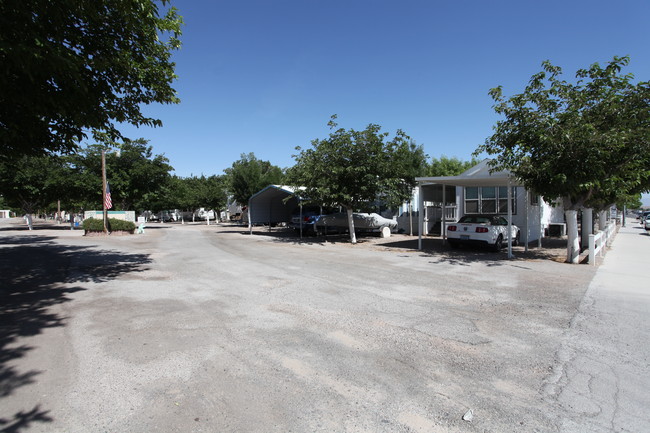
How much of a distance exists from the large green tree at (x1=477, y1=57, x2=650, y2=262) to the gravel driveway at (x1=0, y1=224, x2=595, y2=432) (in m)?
3.10

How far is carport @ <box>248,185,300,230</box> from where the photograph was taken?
25188 mm

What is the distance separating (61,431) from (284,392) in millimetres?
1673

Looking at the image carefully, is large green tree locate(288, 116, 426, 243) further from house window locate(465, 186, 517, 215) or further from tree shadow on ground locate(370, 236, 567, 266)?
house window locate(465, 186, 517, 215)

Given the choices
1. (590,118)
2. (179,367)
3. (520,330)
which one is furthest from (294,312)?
(590,118)

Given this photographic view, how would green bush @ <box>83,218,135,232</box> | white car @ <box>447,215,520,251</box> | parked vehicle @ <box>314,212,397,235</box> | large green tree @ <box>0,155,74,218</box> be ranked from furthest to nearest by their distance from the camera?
large green tree @ <box>0,155,74,218</box> < green bush @ <box>83,218,135,232</box> < parked vehicle @ <box>314,212,397,235</box> < white car @ <box>447,215,520,251</box>

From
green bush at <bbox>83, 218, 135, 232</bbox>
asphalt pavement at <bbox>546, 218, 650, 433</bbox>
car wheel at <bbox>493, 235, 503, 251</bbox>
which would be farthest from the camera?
green bush at <bbox>83, 218, 135, 232</bbox>

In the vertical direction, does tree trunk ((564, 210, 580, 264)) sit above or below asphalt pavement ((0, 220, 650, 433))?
above

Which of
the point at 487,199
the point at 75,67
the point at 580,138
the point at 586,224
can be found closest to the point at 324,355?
the point at 75,67

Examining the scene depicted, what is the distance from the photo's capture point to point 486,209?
21.0 meters

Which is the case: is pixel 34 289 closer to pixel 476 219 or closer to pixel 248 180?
pixel 476 219

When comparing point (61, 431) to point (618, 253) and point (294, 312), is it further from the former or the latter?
point (618, 253)

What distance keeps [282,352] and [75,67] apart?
470cm

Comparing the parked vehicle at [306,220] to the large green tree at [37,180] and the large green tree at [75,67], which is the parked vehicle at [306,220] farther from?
the large green tree at [37,180]

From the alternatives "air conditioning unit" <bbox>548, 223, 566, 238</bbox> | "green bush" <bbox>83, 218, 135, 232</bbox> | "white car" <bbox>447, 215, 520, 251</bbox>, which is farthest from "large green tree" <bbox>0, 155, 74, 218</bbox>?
"air conditioning unit" <bbox>548, 223, 566, 238</bbox>
